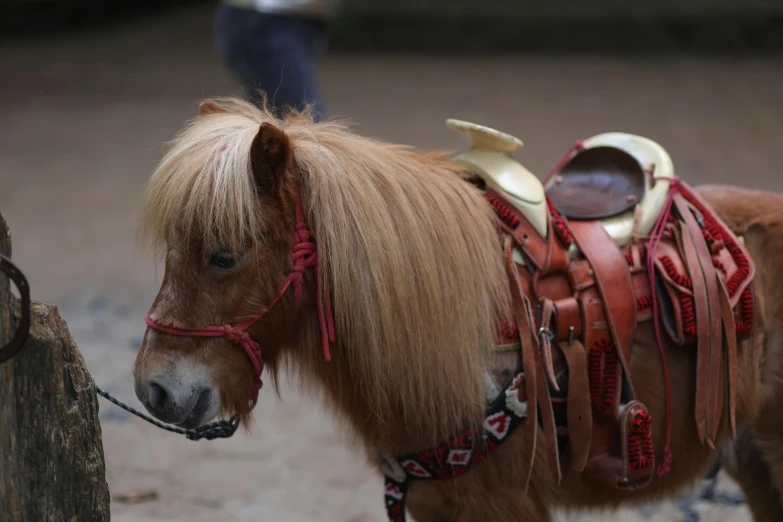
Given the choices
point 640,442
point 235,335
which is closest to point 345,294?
point 235,335

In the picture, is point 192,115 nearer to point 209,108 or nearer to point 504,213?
point 209,108

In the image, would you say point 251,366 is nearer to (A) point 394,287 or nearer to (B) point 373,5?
(A) point 394,287

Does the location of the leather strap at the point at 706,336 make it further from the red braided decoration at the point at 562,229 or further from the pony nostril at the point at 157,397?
the pony nostril at the point at 157,397

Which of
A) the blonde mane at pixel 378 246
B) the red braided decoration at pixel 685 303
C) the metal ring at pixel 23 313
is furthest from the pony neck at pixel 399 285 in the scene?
the metal ring at pixel 23 313

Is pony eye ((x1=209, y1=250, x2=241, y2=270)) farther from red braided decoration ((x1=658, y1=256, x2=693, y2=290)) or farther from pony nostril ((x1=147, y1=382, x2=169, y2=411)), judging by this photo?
red braided decoration ((x1=658, y1=256, x2=693, y2=290))

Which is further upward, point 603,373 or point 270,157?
point 270,157

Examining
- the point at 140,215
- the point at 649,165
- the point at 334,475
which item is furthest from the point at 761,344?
the point at 334,475

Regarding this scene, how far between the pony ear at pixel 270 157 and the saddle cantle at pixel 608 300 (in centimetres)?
49

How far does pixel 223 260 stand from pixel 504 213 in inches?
23.4

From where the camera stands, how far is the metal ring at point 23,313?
111 centimetres

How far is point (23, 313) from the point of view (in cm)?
115

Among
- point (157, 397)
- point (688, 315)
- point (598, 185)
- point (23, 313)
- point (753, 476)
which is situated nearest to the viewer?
point (23, 313)

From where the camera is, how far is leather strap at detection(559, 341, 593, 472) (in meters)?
1.65

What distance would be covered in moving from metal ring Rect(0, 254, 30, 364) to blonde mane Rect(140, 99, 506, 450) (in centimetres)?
35
